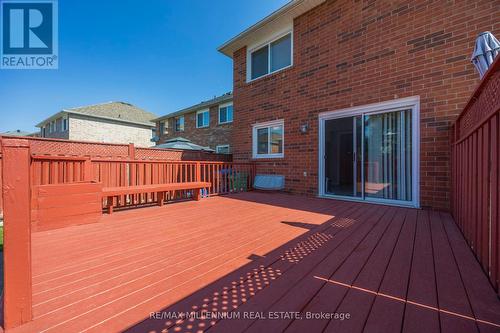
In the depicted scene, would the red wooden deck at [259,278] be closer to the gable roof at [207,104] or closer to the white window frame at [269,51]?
the white window frame at [269,51]

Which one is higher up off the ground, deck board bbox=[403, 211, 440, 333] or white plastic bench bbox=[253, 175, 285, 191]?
white plastic bench bbox=[253, 175, 285, 191]

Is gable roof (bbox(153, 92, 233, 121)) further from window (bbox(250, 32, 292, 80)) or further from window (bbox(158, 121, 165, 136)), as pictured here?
window (bbox(250, 32, 292, 80))

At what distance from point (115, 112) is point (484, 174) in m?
24.1

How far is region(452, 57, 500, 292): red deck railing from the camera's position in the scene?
1463 mm

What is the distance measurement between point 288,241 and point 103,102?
82.3 ft

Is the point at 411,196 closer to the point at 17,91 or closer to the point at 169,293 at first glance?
the point at 169,293


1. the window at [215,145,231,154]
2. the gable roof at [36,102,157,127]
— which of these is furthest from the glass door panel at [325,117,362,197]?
the gable roof at [36,102,157,127]

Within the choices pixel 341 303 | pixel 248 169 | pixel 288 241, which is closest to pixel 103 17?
pixel 248 169

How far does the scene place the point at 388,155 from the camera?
15.3 feet

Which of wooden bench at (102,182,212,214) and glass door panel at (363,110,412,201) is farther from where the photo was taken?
glass door panel at (363,110,412,201)

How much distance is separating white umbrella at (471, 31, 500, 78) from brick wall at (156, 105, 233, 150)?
425 inches

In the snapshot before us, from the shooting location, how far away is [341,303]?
138 centimetres

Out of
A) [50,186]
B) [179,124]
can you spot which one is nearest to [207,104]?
[179,124]

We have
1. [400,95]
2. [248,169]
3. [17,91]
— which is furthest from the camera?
[17,91]
